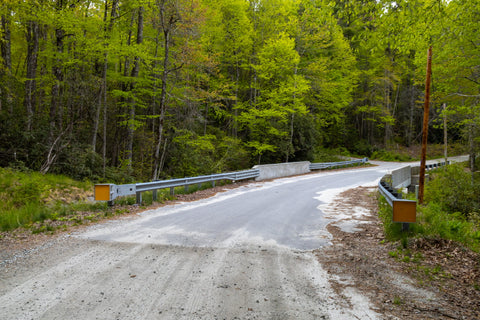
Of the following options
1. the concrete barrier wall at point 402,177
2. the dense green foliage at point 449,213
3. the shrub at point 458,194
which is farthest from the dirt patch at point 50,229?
the concrete barrier wall at point 402,177

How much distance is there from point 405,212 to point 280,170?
15574mm

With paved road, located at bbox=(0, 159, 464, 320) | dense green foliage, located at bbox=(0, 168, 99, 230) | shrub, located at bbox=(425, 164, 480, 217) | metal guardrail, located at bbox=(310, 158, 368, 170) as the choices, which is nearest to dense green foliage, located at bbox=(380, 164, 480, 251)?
shrub, located at bbox=(425, 164, 480, 217)

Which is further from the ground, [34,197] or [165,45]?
[165,45]

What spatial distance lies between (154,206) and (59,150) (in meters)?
7.12

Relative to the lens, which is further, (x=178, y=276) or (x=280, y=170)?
(x=280, y=170)

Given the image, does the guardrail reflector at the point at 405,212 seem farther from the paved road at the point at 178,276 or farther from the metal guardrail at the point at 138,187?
the metal guardrail at the point at 138,187

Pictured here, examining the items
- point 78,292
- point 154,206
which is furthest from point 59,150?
point 78,292

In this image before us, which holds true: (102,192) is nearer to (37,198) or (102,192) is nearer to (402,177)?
(37,198)

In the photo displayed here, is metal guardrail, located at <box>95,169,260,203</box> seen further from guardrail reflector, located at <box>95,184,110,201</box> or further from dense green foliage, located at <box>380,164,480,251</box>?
dense green foliage, located at <box>380,164,480,251</box>

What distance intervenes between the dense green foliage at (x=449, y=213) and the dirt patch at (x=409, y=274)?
0.38 meters

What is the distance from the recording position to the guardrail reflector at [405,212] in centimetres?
593

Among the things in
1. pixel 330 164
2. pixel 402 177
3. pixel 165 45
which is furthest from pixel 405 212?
pixel 330 164

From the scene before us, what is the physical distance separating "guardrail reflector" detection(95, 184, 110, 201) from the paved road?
4.62 feet

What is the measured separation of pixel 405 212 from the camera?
5996 millimetres
